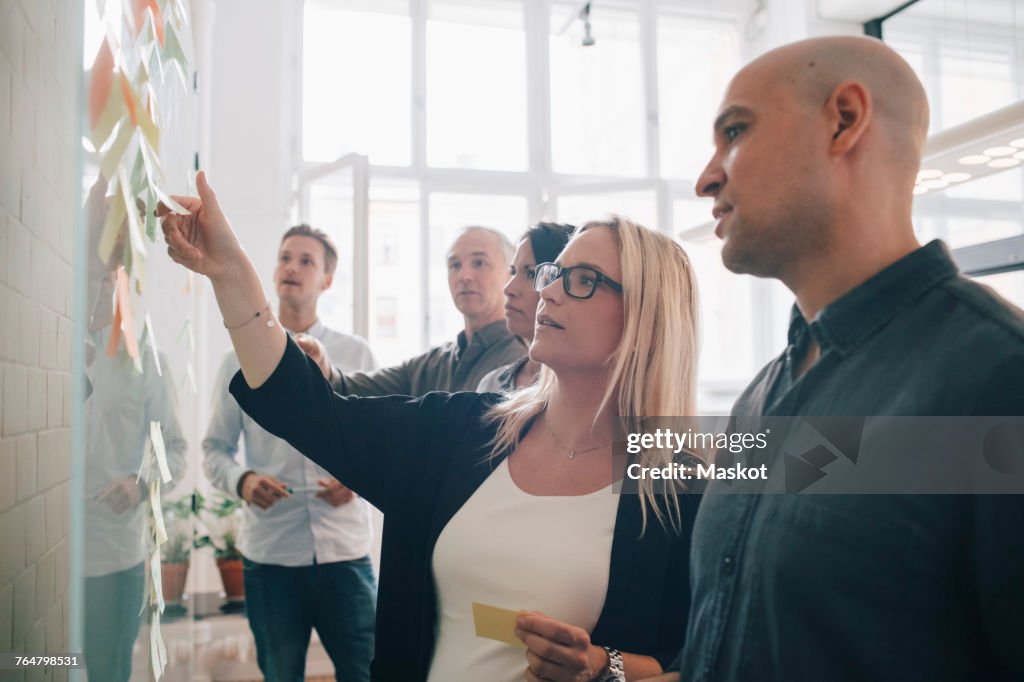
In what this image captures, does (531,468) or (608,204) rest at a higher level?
(608,204)

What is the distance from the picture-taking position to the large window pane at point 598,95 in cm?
525

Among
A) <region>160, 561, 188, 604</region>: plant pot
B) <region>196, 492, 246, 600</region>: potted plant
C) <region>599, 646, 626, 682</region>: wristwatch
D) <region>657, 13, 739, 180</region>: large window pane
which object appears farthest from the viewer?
<region>657, 13, 739, 180</region>: large window pane

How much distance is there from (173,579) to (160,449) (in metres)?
0.43

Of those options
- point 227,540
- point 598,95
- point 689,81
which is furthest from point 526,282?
point 689,81

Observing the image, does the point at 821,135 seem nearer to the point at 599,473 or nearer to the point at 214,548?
the point at 599,473

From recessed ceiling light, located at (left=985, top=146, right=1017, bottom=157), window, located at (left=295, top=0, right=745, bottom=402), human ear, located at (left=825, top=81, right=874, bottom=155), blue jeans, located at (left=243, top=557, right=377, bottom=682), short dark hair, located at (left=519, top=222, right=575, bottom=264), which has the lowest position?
blue jeans, located at (left=243, top=557, right=377, bottom=682)

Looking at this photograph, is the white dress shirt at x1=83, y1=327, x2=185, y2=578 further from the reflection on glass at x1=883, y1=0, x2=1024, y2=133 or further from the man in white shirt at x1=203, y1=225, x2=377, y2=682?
the reflection on glass at x1=883, y1=0, x2=1024, y2=133

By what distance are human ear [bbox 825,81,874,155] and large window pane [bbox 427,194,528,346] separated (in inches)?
153

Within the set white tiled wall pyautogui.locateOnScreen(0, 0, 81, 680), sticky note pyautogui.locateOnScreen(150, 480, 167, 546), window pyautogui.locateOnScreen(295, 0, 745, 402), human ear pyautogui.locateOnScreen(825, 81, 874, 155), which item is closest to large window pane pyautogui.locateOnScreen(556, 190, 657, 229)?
window pyautogui.locateOnScreen(295, 0, 745, 402)

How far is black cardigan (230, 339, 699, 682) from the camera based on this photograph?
1193mm

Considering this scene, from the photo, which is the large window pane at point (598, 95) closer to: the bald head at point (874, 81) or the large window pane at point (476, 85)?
the large window pane at point (476, 85)

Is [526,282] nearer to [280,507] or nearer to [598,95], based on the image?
[280,507]

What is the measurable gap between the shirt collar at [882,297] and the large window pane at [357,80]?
14.2 feet

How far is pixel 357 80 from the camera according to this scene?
4926mm
